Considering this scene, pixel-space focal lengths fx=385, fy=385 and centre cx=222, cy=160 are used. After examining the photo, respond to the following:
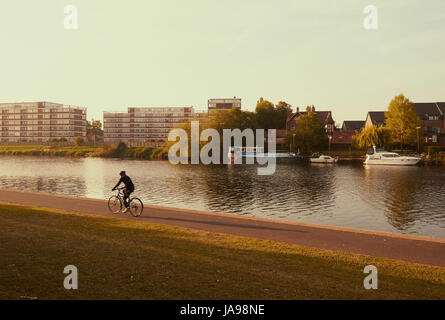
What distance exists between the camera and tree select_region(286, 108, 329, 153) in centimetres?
9719

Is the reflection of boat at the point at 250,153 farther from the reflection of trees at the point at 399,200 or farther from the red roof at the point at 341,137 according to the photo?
the reflection of trees at the point at 399,200

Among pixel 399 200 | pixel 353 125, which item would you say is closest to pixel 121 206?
pixel 399 200

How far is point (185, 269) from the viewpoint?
8953mm

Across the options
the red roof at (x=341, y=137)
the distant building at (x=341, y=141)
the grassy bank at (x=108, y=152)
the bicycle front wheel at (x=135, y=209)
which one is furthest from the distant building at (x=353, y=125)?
the bicycle front wheel at (x=135, y=209)

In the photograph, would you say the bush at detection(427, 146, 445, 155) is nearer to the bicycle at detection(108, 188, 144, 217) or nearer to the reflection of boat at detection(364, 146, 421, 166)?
the reflection of boat at detection(364, 146, 421, 166)

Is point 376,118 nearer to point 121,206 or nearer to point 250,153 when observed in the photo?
point 250,153

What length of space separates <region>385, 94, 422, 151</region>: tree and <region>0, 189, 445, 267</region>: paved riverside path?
81031 millimetres

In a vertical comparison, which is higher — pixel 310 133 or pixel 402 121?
pixel 402 121

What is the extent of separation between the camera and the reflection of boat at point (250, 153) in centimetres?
9040

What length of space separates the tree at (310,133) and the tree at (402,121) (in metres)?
16.2

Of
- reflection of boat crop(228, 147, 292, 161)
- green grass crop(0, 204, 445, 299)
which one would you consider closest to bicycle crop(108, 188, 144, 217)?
green grass crop(0, 204, 445, 299)

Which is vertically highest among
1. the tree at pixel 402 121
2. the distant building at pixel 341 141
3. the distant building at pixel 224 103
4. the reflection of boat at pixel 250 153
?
the distant building at pixel 224 103

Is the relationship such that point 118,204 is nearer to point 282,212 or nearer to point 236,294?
point 282,212

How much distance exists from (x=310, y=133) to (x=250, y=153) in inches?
633
